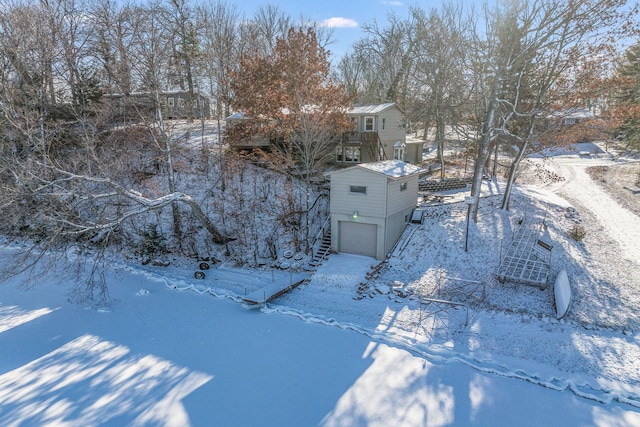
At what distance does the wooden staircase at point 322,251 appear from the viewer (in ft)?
52.5

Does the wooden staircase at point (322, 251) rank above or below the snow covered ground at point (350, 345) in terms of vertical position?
above

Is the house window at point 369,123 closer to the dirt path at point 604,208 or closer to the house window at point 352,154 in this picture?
the house window at point 352,154

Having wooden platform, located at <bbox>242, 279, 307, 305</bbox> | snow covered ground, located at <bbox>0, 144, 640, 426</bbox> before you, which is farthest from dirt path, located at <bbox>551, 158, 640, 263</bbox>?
wooden platform, located at <bbox>242, 279, 307, 305</bbox>

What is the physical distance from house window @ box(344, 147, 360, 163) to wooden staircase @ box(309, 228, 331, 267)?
863 centimetres

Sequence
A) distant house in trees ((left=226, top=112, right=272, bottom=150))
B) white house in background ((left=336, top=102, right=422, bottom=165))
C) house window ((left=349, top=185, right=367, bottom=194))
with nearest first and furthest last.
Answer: house window ((left=349, top=185, right=367, bottom=194)) → distant house in trees ((left=226, top=112, right=272, bottom=150)) → white house in background ((left=336, top=102, right=422, bottom=165))

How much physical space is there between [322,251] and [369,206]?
318 cm

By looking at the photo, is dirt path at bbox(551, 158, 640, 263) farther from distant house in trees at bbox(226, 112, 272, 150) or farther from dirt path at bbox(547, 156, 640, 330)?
distant house in trees at bbox(226, 112, 272, 150)

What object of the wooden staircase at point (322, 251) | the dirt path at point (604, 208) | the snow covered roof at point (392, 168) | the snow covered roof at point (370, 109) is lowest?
the wooden staircase at point (322, 251)

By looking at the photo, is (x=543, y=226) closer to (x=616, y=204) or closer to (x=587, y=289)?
(x=587, y=289)

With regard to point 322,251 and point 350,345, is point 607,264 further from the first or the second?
point 322,251

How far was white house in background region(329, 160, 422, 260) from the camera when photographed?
50.2ft

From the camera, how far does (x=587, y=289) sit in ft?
39.7

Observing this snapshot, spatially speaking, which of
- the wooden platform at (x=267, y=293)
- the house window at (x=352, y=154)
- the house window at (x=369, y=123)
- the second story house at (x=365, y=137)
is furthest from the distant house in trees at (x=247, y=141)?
the wooden platform at (x=267, y=293)

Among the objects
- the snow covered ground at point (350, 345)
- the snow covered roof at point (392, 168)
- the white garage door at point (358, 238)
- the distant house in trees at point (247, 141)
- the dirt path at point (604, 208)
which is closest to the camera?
the snow covered ground at point (350, 345)
